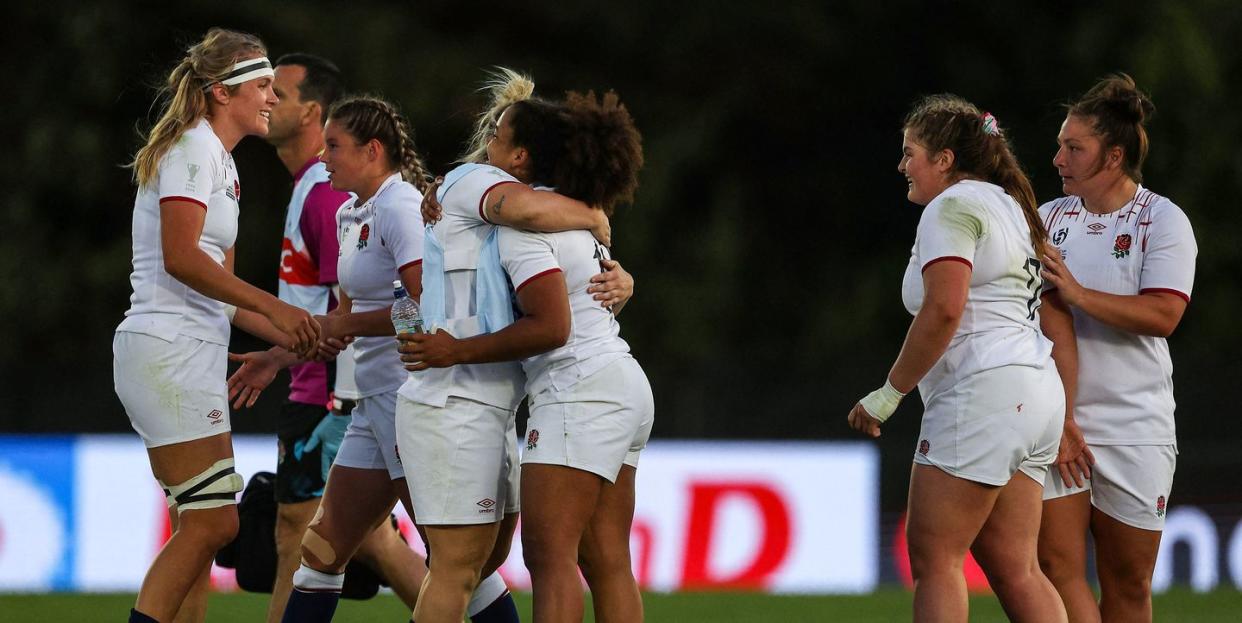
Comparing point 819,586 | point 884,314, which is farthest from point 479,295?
point 884,314

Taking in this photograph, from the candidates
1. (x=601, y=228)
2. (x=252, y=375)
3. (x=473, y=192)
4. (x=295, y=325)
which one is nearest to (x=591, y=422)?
(x=601, y=228)

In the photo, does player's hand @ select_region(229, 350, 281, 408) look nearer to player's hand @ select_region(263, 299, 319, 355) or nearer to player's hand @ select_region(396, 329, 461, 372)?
player's hand @ select_region(263, 299, 319, 355)

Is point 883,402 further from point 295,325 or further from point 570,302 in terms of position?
point 295,325

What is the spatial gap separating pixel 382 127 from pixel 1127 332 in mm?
2422

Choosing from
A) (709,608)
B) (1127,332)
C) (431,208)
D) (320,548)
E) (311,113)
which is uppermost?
(311,113)

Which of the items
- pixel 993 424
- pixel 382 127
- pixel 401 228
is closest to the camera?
A: pixel 993 424

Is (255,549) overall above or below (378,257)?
below

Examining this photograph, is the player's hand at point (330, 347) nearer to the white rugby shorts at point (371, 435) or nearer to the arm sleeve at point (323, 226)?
the white rugby shorts at point (371, 435)

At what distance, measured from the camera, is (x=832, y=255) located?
1886 centimetres

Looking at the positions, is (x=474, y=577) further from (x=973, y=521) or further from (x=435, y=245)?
(x=973, y=521)

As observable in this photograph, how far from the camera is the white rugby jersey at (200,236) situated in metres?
4.74

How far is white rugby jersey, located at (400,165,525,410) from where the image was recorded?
4.45 metres

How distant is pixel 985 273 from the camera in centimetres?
454

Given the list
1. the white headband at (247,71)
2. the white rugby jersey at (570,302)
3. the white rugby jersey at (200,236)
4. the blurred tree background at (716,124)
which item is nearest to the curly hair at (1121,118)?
the white rugby jersey at (570,302)
